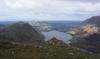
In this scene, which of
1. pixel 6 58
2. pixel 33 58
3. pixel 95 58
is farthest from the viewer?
pixel 95 58

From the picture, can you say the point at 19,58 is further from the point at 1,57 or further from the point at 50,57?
the point at 50,57

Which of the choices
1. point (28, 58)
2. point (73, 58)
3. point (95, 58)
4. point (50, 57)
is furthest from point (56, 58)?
point (95, 58)

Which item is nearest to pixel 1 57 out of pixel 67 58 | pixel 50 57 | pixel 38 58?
pixel 38 58

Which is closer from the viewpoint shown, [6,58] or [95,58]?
[6,58]

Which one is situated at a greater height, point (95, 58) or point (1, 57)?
point (1, 57)

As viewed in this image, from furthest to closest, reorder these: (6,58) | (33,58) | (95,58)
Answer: (95,58)
(33,58)
(6,58)

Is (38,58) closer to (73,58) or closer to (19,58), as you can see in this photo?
(19,58)

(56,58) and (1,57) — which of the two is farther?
(56,58)

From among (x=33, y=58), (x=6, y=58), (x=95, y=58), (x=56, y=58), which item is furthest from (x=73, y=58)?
(x=6, y=58)
